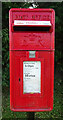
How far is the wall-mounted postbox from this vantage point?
2100mm

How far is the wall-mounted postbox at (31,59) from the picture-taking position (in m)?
2.10

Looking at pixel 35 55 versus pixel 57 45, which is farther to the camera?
pixel 57 45

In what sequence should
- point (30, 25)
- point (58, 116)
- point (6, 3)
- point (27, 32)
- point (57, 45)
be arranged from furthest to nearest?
point (57, 45)
point (6, 3)
point (58, 116)
point (27, 32)
point (30, 25)

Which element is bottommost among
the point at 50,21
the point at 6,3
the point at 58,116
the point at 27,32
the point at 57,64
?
the point at 58,116

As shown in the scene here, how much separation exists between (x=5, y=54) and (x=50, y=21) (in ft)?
8.65

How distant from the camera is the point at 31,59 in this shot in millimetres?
2105

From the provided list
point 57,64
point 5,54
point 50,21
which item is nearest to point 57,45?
point 57,64

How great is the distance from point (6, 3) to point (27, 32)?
2730mm

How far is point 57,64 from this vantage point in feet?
18.2

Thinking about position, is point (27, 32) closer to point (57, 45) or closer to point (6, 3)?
point (6, 3)

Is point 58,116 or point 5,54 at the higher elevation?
point 5,54

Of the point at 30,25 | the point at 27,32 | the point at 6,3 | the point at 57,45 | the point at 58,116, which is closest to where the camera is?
the point at 30,25

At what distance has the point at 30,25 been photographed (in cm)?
193

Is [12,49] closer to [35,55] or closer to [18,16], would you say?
[35,55]
